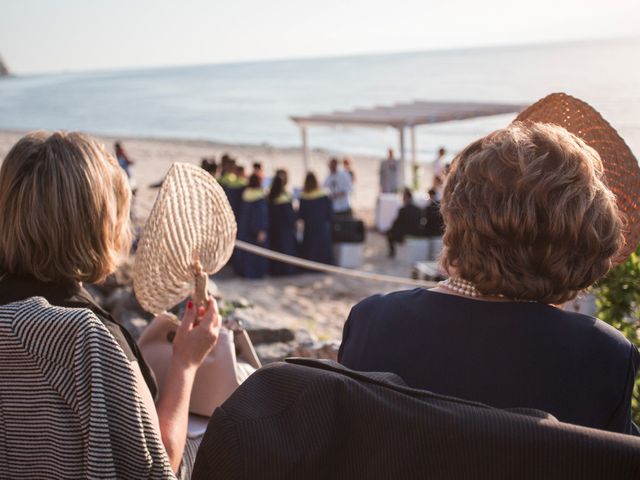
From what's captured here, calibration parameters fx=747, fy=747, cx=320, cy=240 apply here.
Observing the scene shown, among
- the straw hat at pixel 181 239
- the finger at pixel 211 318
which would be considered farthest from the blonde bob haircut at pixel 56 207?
the finger at pixel 211 318

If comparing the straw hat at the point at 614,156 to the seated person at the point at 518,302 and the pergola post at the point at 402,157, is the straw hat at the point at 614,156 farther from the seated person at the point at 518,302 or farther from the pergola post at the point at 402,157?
the pergola post at the point at 402,157

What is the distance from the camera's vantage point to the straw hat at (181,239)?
2.14m

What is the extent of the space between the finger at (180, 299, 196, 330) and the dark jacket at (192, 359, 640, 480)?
97 centimetres

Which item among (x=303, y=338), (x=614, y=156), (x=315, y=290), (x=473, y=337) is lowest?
(x=315, y=290)

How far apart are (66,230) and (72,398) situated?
1.89 feet

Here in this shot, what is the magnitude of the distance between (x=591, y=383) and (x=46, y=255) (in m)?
1.32

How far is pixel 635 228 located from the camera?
5.98 feet

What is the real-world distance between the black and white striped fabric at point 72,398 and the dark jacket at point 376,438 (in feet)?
1.34

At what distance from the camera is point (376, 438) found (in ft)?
3.39

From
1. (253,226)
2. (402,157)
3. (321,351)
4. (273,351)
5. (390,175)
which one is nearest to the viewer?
(321,351)

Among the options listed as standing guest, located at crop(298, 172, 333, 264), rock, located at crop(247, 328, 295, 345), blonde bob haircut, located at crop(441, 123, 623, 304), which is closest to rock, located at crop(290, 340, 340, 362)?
rock, located at crop(247, 328, 295, 345)

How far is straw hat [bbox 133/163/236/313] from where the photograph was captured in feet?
7.02

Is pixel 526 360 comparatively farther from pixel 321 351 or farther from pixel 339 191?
pixel 339 191

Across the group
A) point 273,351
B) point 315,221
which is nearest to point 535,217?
point 273,351
